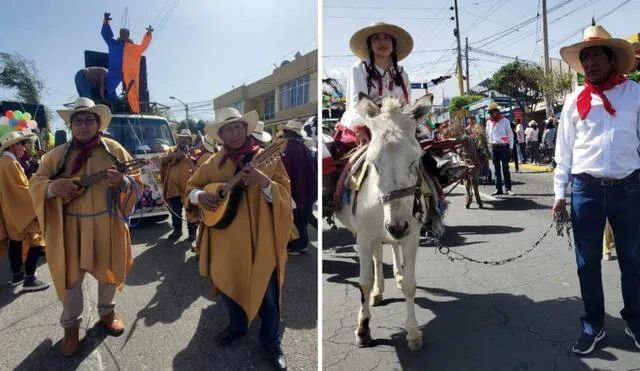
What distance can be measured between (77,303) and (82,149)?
→ 1083 mm

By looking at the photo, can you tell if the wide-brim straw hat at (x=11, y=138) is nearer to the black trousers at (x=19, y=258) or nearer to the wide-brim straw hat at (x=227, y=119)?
the black trousers at (x=19, y=258)

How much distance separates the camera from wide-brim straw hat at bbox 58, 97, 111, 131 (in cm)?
282

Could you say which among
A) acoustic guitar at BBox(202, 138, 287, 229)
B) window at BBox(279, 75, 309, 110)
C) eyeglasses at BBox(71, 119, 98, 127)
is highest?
window at BBox(279, 75, 309, 110)

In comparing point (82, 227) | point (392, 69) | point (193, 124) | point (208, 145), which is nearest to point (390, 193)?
point (392, 69)

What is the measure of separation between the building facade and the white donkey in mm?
403

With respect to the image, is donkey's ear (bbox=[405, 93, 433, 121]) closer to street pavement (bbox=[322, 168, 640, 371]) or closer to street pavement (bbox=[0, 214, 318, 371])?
street pavement (bbox=[322, 168, 640, 371])

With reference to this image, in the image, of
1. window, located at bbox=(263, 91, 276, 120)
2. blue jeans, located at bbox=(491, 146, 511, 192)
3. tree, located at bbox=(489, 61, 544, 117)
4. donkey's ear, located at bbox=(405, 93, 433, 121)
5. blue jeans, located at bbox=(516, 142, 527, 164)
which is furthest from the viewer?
tree, located at bbox=(489, 61, 544, 117)

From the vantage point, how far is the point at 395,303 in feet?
12.0

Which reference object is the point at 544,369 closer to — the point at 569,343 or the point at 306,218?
the point at 569,343

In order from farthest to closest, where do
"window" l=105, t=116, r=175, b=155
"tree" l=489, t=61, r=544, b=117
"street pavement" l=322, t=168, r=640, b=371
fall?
"tree" l=489, t=61, r=544, b=117
"window" l=105, t=116, r=175, b=155
"street pavement" l=322, t=168, r=640, b=371

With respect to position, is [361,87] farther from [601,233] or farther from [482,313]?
[482,313]

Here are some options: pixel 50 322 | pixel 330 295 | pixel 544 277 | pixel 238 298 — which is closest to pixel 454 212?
pixel 544 277

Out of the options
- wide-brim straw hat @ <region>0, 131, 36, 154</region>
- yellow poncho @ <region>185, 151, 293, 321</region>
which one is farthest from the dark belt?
wide-brim straw hat @ <region>0, 131, 36, 154</region>

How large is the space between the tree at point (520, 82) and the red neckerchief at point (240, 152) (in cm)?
2367
